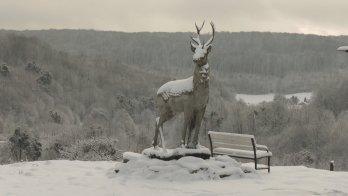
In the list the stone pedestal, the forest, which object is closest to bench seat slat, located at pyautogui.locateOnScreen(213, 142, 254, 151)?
the stone pedestal

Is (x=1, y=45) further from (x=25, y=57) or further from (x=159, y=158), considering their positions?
(x=159, y=158)

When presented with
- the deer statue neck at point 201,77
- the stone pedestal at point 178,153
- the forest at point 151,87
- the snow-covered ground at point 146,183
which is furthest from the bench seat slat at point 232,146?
the forest at point 151,87

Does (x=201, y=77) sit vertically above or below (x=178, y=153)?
above

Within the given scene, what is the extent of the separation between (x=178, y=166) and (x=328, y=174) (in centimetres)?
354

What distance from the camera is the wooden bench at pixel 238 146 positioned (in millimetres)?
12742

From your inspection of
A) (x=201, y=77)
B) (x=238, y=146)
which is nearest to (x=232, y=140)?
(x=238, y=146)

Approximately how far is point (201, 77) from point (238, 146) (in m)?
2.10

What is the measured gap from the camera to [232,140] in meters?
13.3

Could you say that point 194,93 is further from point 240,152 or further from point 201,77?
point 240,152

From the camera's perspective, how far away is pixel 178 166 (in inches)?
467

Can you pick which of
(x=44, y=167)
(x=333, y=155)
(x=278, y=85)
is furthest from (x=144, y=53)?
(x=44, y=167)

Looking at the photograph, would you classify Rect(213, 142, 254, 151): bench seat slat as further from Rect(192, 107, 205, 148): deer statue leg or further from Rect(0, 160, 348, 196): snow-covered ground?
Rect(192, 107, 205, 148): deer statue leg

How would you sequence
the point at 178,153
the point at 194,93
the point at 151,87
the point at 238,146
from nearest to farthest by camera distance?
the point at 178,153, the point at 194,93, the point at 238,146, the point at 151,87

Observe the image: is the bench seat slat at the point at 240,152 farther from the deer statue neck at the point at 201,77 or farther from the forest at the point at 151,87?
the forest at the point at 151,87
